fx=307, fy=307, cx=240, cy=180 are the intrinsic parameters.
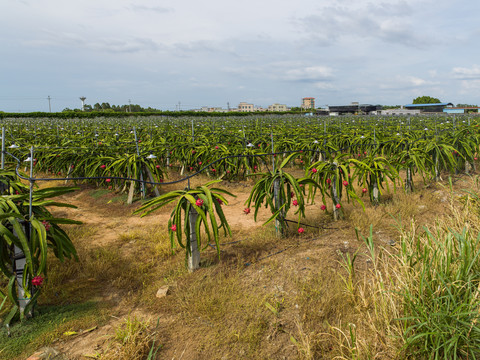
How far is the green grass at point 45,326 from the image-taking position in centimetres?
201

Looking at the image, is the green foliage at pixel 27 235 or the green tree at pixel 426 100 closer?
the green foliage at pixel 27 235

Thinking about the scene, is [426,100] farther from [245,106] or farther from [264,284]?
[264,284]

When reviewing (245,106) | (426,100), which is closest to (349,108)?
(426,100)

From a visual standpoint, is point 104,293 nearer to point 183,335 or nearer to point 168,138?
point 183,335

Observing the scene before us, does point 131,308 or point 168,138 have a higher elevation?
point 168,138

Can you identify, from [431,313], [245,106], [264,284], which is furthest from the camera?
[245,106]

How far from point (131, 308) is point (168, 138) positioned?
7.86 metres

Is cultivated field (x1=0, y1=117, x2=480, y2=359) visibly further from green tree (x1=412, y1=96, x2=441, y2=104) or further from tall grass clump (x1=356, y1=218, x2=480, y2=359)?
green tree (x1=412, y1=96, x2=441, y2=104)

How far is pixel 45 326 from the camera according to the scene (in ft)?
7.26

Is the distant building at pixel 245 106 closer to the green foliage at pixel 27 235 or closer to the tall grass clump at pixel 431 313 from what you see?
the green foliage at pixel 27 235

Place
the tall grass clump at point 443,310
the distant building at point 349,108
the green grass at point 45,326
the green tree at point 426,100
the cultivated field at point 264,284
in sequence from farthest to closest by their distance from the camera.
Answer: the green tree at point 426,100 → the distant building at point 349,108 → the green grass at point 45,326 → the cultivated field at point 264,284 → the tall grass clump at point 443,310

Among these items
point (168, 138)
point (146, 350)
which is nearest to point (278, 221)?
point (146, 350)

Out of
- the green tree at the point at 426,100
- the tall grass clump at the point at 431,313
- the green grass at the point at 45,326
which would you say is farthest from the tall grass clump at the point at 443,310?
the green tree at the point at 426,100

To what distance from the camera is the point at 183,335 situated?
216 cm
